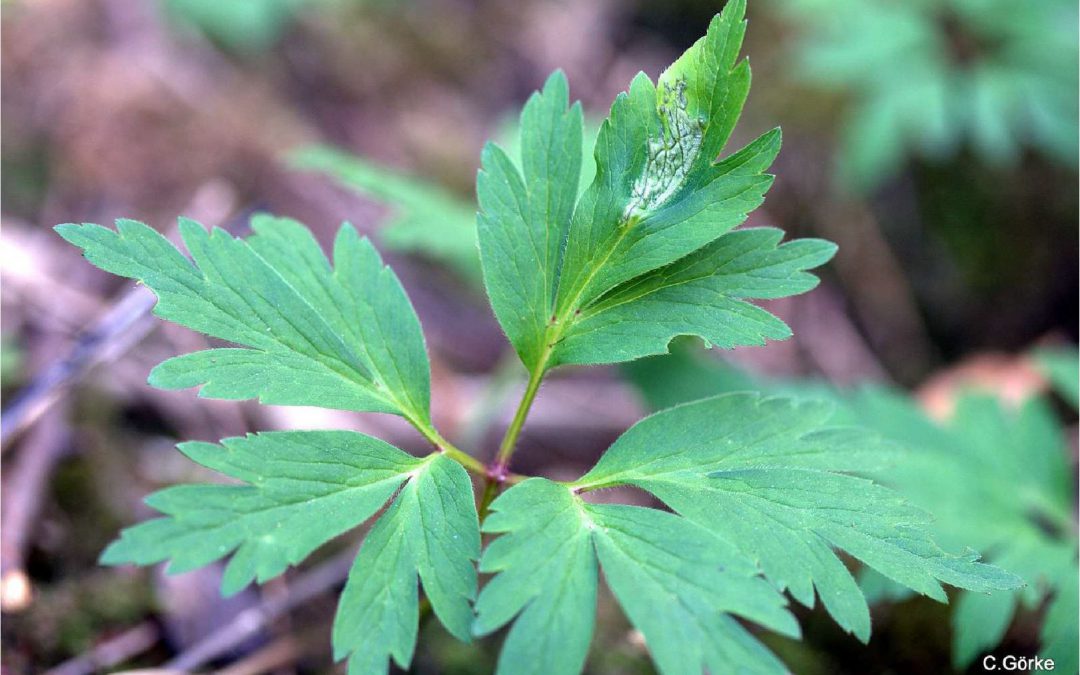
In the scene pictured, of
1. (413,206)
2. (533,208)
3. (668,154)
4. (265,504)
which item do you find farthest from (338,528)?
(413,206)

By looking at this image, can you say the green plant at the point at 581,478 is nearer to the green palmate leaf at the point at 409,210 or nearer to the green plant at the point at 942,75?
the green palmate leaf at the point at 409,210

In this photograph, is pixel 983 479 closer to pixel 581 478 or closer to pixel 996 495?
pixel 996 495

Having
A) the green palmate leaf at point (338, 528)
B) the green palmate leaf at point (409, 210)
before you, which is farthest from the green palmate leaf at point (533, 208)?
the green palmate leaf at point (409, 210)

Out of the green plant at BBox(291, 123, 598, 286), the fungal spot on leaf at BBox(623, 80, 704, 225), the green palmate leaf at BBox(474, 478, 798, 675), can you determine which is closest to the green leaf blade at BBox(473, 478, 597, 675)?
the green palmate leaf at BBox(474, 478, 798, 675)

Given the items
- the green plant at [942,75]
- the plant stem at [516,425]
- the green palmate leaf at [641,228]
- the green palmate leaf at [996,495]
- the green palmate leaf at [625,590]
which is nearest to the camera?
→ the green palmate leaf at [625,590]

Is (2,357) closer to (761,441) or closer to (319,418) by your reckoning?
(319,418)

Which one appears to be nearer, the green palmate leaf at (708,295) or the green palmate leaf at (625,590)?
the green palmate leaf at (625,590)
